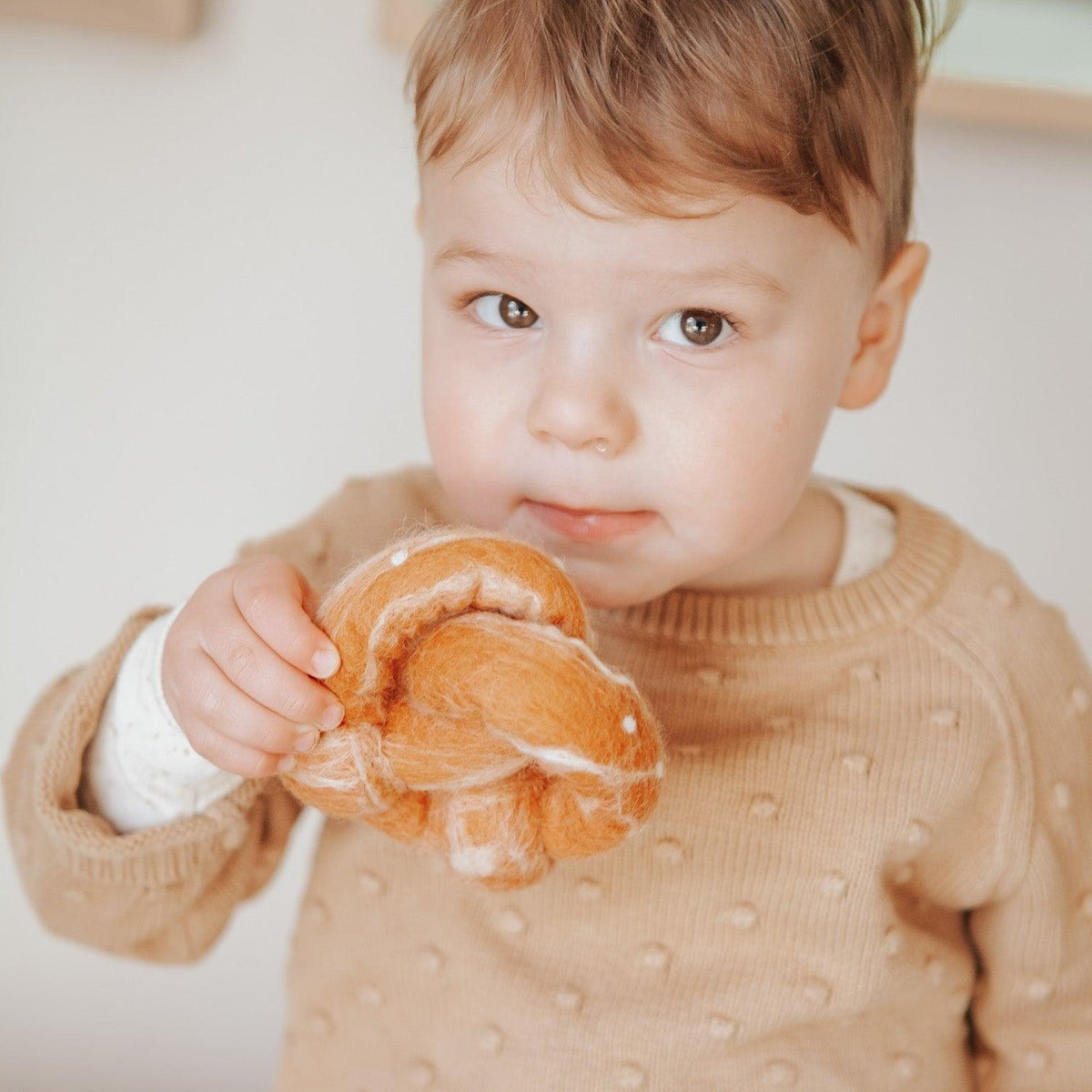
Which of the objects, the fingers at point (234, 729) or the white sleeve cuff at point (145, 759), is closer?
the fingers at point (234, 729)

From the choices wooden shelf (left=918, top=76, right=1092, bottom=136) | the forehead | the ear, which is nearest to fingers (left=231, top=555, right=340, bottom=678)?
the forehead

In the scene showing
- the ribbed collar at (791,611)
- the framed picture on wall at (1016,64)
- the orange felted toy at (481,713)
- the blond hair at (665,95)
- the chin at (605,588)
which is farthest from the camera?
the framed picture on wall at (1016,64)

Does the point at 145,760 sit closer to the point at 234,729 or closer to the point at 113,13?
the point at 234,729

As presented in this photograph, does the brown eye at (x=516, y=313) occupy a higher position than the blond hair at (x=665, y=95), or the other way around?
the blond hair at (x=665, y=95)

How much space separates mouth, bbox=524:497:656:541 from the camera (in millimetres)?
773

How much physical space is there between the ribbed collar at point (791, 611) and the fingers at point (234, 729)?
311 mm

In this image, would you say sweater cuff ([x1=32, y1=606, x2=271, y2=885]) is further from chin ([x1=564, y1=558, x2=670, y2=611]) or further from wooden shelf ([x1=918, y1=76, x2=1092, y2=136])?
wooden shelf ([x1=918, y1=76, x2=1092, y2=136])

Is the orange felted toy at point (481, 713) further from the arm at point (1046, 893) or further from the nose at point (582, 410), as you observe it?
the arm at point (1046, 893)

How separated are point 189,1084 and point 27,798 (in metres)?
0.65

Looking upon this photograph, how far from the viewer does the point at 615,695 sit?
1.94 feet

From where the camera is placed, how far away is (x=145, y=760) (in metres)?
0.79

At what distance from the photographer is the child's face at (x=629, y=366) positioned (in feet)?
2.35

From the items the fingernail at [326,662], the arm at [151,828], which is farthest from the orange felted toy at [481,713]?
the arm at [151,828]

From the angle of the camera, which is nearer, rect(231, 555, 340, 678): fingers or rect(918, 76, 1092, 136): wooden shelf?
rect(231, 555, 340, 678): fingers
